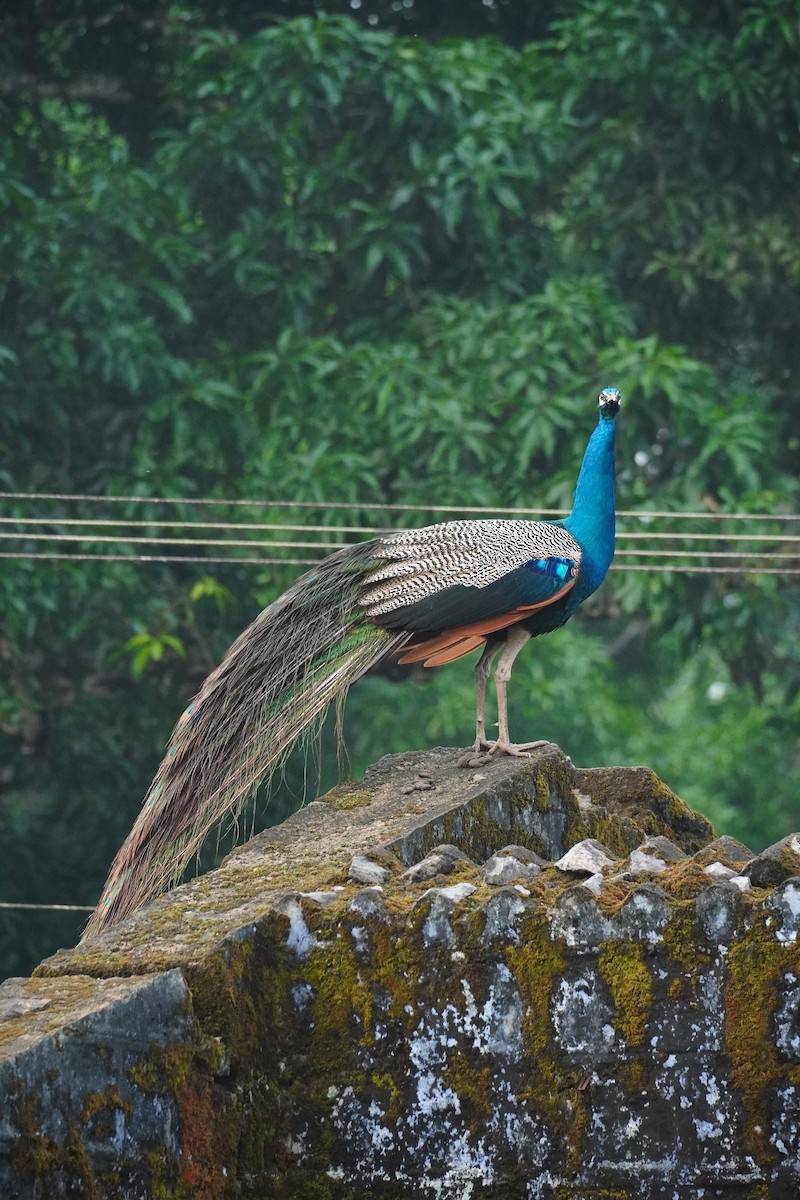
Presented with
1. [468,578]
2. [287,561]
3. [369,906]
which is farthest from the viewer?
[287,561]

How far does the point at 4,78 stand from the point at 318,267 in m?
3.02

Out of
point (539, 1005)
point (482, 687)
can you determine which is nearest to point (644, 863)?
point (539, 1005)

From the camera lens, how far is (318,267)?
15.5m

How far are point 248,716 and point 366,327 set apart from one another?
8186mm

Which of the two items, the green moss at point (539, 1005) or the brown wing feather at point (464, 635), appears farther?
the brown wing feather at point (464, 635)

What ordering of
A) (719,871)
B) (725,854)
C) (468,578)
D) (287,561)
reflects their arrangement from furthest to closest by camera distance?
(287,561), (468,578), (725,854), (719,871)

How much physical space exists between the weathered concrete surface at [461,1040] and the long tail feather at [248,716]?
1.28 metres

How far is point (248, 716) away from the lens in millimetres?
7391

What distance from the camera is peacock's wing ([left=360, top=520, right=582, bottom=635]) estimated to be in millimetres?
7449

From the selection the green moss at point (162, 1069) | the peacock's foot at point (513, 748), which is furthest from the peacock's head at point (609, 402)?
the green moss at point (162, 1069)

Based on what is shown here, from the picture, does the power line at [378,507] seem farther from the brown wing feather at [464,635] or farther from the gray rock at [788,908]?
the gray rock at [788,908]

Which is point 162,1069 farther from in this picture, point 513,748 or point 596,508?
point 596,508

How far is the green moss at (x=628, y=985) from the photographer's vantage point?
5.55 metres

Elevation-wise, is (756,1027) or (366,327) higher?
(366,327)
